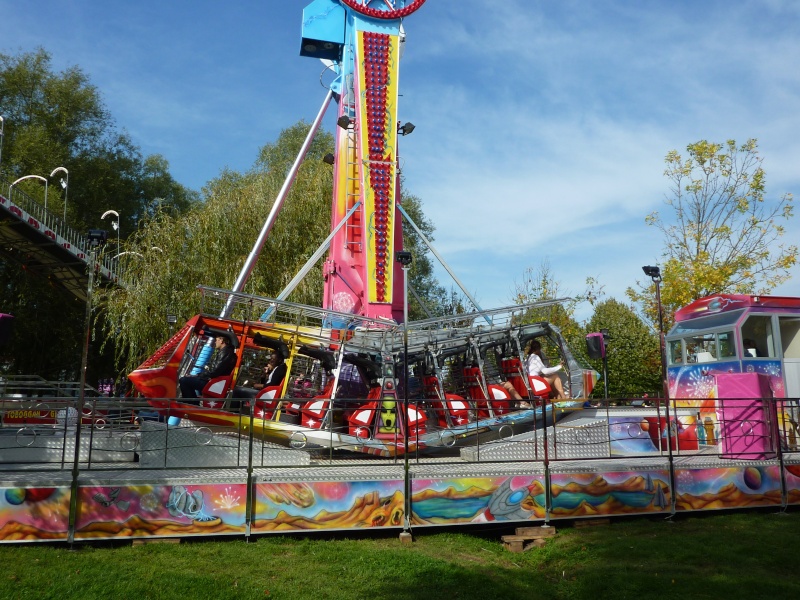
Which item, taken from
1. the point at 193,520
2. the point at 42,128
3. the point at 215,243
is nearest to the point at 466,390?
the point at 193,520

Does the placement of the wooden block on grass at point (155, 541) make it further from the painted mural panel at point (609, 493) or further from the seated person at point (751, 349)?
the seated person at point (751, 349)

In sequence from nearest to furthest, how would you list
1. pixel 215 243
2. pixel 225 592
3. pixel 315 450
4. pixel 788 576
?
pixel 225 592 < pixel 788 576 < pixel 315 450 < pixel 215 243

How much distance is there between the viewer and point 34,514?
8.04 m

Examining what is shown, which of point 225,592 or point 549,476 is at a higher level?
point 549,476

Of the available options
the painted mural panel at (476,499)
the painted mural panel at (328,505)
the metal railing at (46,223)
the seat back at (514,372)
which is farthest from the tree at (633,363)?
the painted mural panel at (328,505)

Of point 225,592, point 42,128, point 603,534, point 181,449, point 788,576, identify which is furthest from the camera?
point 42,128

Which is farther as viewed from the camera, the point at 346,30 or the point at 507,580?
the point at 346,30

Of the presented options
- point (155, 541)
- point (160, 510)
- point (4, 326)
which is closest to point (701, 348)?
point (160, 510)

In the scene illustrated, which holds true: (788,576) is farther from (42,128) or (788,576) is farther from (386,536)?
(42,128)

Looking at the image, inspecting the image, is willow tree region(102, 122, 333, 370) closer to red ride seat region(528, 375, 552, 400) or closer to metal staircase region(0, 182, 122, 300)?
metal staircase region(0, 182, 122, 300)

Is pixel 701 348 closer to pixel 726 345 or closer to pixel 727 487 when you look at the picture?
pixel 726 345

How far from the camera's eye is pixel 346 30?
65.4ft

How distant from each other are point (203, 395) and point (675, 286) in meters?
16.4

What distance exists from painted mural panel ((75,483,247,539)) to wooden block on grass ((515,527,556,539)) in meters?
3.44
